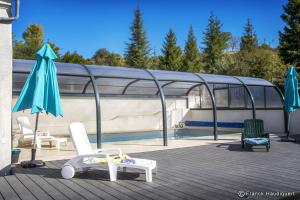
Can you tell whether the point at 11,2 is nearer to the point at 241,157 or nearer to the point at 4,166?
the point at 4,166

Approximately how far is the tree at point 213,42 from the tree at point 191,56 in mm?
2058

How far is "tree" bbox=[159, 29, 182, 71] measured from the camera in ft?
125

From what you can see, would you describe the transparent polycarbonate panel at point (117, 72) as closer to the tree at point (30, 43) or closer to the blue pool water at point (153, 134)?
the blue pool water at point (153, 134)

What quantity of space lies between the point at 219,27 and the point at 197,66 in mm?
8146

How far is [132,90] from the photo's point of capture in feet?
61.9

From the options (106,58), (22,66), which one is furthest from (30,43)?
(22,66)

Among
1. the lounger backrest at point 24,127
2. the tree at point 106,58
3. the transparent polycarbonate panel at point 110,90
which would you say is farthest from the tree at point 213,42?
the lounger backrest at point 24,127

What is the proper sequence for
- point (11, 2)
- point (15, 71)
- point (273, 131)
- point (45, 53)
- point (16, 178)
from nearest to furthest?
point (16, 178) < point (11, 2) < point (45, 53) < point (15, 71) < point (273, 131)

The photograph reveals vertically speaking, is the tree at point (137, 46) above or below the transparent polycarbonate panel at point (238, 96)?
above

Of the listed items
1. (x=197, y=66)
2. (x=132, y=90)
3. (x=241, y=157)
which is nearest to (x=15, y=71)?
(x=241, y=157)

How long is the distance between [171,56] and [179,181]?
3309cm

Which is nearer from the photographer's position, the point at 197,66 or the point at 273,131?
the point at 273,131

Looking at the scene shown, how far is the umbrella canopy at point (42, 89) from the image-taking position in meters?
7.18

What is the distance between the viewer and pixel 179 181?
5980 mm
